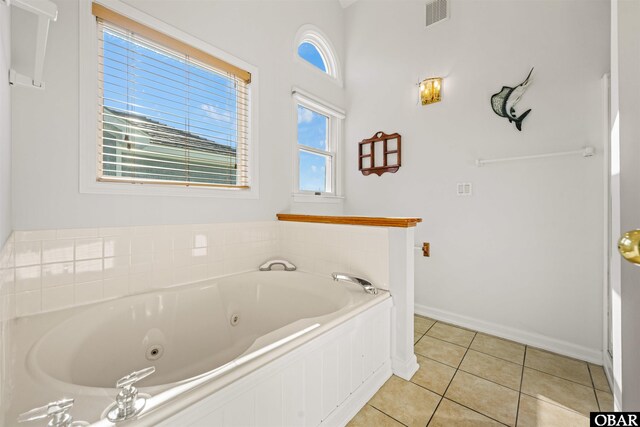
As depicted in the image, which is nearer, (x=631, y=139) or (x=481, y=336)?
(x=631, y=139)

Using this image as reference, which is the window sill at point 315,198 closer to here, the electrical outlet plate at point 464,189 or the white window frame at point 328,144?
the white window frame at point 328,144

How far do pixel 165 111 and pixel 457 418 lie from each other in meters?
2.41

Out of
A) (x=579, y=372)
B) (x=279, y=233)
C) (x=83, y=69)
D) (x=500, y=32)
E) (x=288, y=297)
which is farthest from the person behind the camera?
(x=279, y=233)

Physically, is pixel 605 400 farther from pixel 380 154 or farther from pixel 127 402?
pixel 380 154

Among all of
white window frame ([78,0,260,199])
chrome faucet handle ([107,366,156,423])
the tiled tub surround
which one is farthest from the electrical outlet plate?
chrome faucet handle ([107,366,156,423])

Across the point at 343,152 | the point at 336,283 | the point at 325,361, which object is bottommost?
the point at 325,361

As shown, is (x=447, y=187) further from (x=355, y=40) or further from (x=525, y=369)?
(x=355, y=40)

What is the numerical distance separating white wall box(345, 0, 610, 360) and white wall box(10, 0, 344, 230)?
2.97ft

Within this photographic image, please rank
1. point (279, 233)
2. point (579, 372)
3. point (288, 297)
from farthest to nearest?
point (279, 233) → point (288, 297) → point (579, 372)

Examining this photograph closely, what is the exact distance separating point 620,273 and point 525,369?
1.57 meters

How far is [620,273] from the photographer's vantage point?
21.5 inches

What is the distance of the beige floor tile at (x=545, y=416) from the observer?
1254 mm

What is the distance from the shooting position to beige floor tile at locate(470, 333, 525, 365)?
1813mm

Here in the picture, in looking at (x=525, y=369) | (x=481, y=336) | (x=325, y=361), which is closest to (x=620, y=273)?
(x=325, y=361)
